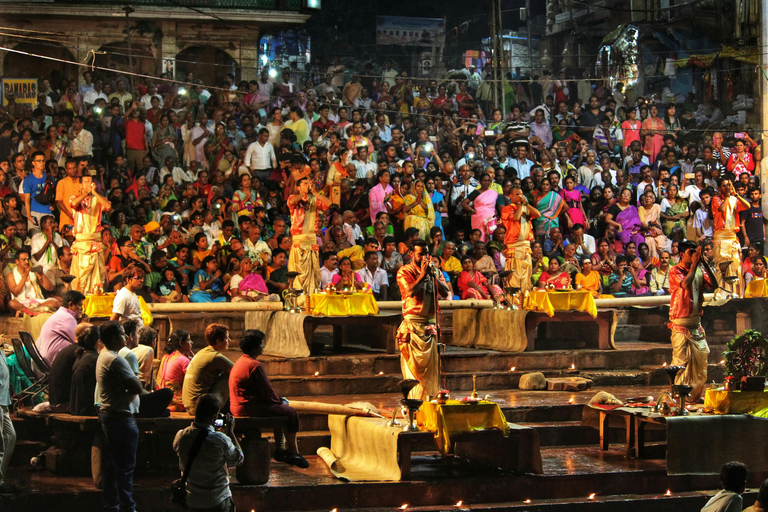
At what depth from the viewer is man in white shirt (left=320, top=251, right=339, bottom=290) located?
12.9 m

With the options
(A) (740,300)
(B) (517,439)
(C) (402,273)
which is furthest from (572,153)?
(B) (517,439)

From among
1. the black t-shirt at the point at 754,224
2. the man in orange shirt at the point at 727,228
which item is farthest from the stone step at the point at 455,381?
the black t-shirt at the point at 754,224

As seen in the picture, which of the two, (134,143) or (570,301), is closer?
(570,301)

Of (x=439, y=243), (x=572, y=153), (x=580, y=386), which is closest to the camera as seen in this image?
(x=580, y=386)

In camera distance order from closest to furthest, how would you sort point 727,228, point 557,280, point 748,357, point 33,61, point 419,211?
point 748,357
point 557,280
point 727,228
point 419,211
point 33,61

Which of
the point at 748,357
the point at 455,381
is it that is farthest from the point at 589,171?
the point at 748,357

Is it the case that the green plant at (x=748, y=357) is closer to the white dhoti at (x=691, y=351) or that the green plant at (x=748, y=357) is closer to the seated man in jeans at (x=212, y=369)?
the white dhoti at (x=691, y=351)

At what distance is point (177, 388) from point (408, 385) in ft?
6.99

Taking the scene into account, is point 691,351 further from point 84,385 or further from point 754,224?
point 754,224

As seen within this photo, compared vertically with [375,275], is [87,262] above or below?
above

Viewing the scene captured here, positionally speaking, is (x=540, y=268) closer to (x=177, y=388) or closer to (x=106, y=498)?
(x=177, y=388)

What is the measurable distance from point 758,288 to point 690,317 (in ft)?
14.0

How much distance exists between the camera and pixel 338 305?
36.8 feet

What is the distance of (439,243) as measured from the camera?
14.1 m
